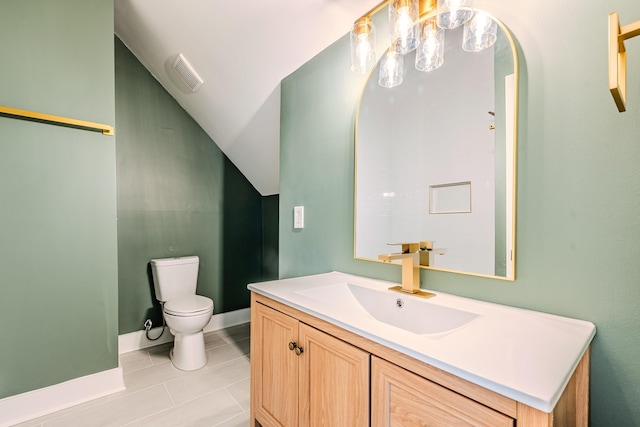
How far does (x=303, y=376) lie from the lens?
0.94 metres

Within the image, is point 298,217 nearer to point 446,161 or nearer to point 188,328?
point 446,161

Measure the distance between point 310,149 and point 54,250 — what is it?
1580 millimetres

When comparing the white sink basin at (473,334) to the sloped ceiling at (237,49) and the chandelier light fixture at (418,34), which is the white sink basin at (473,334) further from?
the sloped ceiling at (237,49)

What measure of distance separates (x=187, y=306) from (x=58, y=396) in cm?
78

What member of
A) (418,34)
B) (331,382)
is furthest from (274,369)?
(418,34)

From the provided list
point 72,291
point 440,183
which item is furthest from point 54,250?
point 440,183

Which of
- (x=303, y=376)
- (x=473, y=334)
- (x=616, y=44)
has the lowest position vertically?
(x=303, y=376)

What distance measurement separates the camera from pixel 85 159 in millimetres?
1697

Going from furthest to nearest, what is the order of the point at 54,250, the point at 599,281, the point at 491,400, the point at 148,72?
the point at 148,72, the point at 54,250, the point at 599,281, the point at 491,400

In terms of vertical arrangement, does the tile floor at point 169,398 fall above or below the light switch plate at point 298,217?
below

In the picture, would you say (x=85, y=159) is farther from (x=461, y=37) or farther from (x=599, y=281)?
(x=599, y=281)

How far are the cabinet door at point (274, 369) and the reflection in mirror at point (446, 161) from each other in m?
0.53

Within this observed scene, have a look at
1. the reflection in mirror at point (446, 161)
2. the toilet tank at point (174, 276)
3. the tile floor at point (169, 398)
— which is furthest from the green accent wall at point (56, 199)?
the reflection in mirror at point (446, 161)

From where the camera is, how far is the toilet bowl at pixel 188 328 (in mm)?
1970
